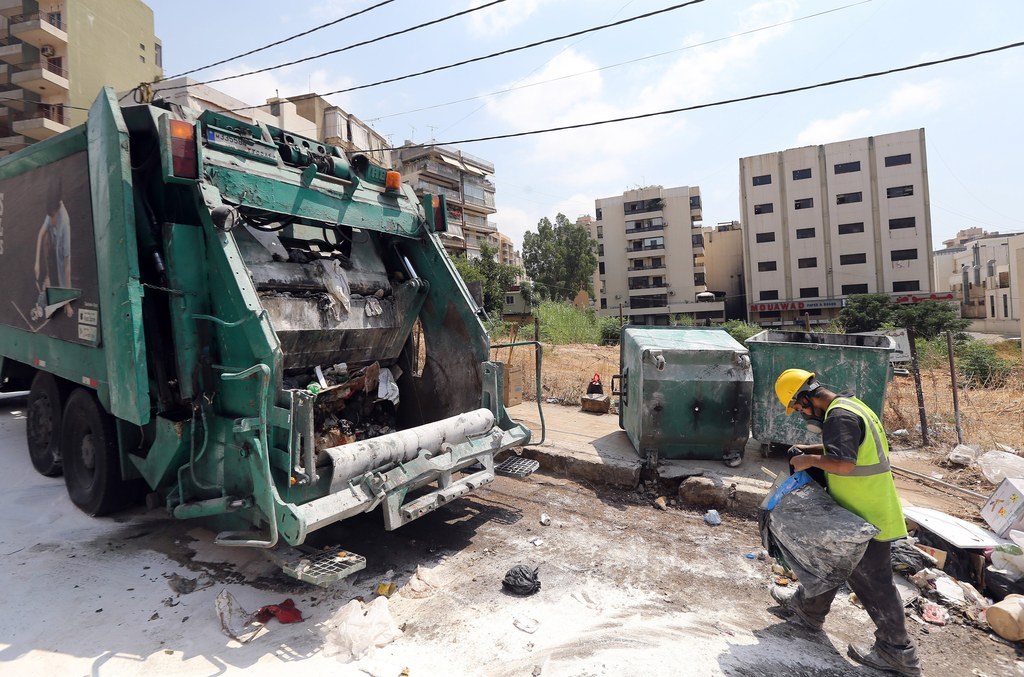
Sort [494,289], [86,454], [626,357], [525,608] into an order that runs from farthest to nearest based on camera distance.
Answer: [494,289] → [626,357] → [86,454] → [525,608]

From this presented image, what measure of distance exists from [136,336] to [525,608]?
2535 mm

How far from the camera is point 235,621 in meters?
2.68

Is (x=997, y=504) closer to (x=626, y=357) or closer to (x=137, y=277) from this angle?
(x=626, y=357)

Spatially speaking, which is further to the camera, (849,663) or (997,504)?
(997,504)

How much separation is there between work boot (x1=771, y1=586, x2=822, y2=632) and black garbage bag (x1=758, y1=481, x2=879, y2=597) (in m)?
0.21

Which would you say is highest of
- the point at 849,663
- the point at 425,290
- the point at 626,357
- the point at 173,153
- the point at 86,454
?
the point at 173,153

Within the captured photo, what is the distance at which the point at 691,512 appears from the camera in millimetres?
4324

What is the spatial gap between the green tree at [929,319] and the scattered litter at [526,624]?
25879 millimetres

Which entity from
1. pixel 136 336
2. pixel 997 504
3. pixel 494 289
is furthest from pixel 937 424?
pixel 494 289

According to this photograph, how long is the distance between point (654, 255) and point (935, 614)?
4335cm

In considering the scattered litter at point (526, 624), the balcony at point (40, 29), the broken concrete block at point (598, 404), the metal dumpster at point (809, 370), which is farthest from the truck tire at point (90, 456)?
the balcony at point (40, 29)

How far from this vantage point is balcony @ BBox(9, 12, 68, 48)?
72.6ft

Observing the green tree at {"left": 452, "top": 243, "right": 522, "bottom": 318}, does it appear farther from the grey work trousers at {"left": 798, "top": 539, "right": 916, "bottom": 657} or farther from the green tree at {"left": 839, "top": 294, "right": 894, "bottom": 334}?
the grey work trousers at {"left": 798, "top": 539, "right": 916, "bottom": 657}

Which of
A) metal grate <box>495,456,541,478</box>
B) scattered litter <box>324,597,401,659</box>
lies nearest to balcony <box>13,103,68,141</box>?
metal grate <box>495,456,541,478</box>
